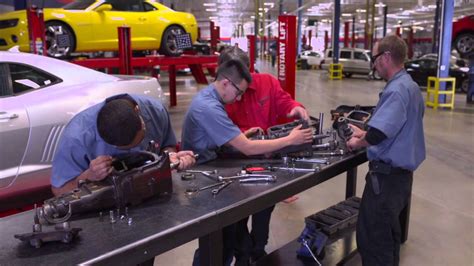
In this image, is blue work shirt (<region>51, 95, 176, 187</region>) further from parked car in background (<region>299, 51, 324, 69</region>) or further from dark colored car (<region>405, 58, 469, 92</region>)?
parked car in background (<region>299, 51, 324, 69</region>)

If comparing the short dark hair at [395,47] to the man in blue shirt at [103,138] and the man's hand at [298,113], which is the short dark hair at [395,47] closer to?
the man's hand at [298,113]

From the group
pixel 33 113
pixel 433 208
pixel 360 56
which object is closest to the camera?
pixel 33 113

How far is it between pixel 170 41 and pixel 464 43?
10512mm

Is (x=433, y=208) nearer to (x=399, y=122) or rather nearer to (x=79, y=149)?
(x=399, y=122)

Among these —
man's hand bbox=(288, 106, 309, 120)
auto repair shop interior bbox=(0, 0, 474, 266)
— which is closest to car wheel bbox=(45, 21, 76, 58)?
auto repair shop interior bbox=(0, 0, 474, 266)

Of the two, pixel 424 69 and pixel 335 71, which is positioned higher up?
pixel 424 69

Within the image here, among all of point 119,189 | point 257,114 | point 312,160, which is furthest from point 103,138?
point 257,114

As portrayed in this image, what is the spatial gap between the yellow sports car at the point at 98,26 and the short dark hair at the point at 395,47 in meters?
5.36

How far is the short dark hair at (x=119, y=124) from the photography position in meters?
1.56

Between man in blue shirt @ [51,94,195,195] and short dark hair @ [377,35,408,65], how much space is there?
1222 millimetres

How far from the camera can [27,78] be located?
12.0 ft

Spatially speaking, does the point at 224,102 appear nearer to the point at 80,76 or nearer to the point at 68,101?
the point at 68,101

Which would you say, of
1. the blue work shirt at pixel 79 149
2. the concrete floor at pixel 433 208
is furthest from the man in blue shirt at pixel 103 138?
the concrete floor at pixel 433 208

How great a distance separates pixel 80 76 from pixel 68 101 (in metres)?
0.46
